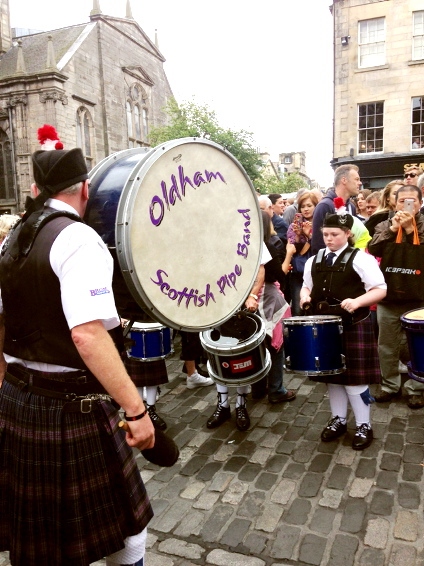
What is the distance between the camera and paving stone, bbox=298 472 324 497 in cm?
297

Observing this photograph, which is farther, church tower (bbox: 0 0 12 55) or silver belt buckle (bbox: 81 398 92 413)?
church tower (bbox: 0 0 12 55)

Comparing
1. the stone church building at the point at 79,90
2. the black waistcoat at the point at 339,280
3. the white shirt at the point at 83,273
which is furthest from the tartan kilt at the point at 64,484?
the stone church building at the point at 79,90

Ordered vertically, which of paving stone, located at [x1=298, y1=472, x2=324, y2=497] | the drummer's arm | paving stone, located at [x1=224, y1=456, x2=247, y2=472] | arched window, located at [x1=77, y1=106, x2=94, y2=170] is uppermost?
arched window, located at [x1=77, y1=106, x2=94, y2=170]

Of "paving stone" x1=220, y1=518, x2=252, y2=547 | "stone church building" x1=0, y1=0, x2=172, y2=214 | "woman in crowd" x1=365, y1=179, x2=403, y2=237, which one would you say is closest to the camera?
"paving stone" x1=220, y1=518, x2=252, y2=547

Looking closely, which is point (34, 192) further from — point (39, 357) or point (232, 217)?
point (232, 217)

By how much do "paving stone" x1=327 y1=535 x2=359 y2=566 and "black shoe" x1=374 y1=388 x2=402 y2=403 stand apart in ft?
6.89

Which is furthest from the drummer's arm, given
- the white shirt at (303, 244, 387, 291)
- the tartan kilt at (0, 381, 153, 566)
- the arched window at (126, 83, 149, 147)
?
the arched window at (126, 83, 149, 147)

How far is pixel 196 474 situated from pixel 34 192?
2353mm

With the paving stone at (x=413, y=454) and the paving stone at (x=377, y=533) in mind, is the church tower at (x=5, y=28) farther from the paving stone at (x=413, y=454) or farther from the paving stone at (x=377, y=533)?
the paving stone at (x=377, y=533)

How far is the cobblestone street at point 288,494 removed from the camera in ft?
8.02

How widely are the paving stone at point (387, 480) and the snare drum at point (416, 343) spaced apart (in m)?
0.65

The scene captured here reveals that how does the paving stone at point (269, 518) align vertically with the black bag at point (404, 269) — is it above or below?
below

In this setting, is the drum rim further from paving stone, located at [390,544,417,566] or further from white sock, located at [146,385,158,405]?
white sock, located at [146,385,158,405]

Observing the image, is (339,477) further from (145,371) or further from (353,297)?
(145,371)
